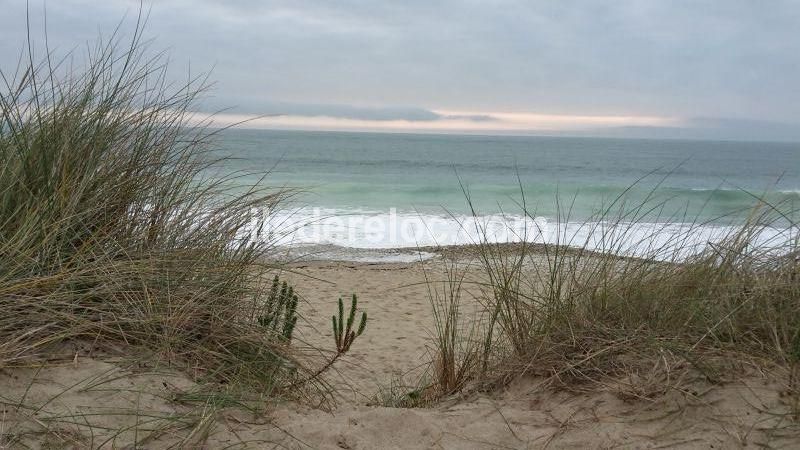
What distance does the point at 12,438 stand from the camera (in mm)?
2158

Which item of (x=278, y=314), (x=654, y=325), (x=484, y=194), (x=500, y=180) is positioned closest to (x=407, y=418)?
(x=278, y=314)

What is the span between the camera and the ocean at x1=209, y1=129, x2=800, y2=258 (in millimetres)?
6103

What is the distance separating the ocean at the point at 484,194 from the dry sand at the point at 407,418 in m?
1.21

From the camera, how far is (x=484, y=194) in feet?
89.9

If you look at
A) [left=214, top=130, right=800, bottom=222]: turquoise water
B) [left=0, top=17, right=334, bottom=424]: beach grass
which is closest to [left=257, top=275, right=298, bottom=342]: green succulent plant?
[left=0, top=17, right=334, bottom=424]: beach grass

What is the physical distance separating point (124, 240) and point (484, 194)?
81.1 feet

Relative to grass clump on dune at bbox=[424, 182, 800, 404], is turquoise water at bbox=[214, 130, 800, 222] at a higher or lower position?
higher

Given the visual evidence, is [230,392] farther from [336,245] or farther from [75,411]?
[336,245]

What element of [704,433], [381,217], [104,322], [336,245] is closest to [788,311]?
[704,433]

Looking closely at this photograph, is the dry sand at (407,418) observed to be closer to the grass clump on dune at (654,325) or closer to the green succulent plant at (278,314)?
the grass clump on dune at (654,325)

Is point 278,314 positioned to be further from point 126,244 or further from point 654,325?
point 654,325

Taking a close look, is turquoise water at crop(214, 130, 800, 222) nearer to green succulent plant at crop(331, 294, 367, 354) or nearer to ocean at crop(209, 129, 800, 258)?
ocean at crop(209, 129, 800, 258)

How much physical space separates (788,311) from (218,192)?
113 inches

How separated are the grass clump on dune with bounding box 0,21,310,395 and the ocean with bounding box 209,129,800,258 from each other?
16.2 inches
